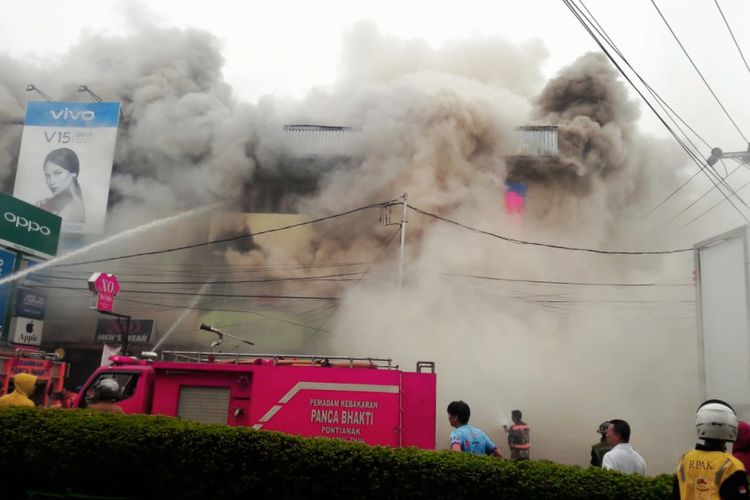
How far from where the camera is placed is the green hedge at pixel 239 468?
3746 mm

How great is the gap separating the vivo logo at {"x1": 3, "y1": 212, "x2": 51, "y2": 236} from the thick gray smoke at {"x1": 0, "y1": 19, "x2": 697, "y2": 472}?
447 cm

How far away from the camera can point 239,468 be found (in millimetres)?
4059

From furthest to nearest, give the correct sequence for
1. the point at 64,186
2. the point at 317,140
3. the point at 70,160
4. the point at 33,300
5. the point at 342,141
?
1. the point at 70,160
2. the point at 64,186
3. the point at 317,140
4. the point at 342,141
5. the point at 33,300

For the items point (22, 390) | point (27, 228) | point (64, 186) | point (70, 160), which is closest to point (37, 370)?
point (22, 390)

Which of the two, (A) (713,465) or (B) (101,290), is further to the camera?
(B) (101,290)

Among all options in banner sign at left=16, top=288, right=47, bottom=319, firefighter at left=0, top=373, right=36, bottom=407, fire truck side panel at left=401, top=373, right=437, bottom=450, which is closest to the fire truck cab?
fire truck side panel at left=401, top=373, right=437, bottom=450

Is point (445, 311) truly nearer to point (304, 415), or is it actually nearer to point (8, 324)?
point (304, 415)

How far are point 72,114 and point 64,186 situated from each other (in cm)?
286

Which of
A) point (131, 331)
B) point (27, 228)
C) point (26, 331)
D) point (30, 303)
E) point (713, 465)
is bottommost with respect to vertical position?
point (713, 465)

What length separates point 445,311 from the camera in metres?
18.1

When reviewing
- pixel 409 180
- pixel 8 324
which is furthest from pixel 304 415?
pixel 8 324

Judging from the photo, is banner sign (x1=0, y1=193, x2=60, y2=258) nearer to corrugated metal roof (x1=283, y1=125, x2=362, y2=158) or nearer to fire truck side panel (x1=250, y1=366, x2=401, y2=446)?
corrugated metal roof (x1=283, y1=125, x2=362, y2=158)

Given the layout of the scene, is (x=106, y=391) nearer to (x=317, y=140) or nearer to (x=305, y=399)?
(x=305, y=399)

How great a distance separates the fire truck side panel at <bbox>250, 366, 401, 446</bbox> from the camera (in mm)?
6750
